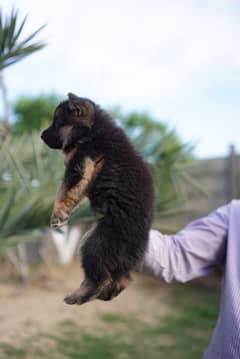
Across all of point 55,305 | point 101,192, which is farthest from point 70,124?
point 55,305

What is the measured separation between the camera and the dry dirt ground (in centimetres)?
526

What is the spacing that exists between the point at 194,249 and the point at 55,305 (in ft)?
13.9

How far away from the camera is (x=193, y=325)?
550 centimetres

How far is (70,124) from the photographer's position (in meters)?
1.18

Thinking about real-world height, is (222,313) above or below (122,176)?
below

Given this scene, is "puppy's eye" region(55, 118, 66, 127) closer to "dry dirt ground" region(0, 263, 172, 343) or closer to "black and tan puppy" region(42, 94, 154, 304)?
"black and tan puppy" region(42, 94, 154, 304)

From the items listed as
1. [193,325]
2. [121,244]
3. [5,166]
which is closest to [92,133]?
[121,244]

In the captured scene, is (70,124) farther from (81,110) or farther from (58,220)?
(58,220)

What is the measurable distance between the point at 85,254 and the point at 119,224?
0.10m

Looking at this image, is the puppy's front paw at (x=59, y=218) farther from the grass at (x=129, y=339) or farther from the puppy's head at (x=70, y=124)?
the grass at (x=129, y=339)

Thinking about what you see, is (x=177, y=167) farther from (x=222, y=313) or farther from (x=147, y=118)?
(x=147, y=118)

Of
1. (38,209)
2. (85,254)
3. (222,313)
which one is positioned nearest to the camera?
(85,254)

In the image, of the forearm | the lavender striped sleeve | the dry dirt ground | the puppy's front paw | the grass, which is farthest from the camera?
the dry dirt ground

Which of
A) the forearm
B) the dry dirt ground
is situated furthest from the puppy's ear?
the dry dirt ground
